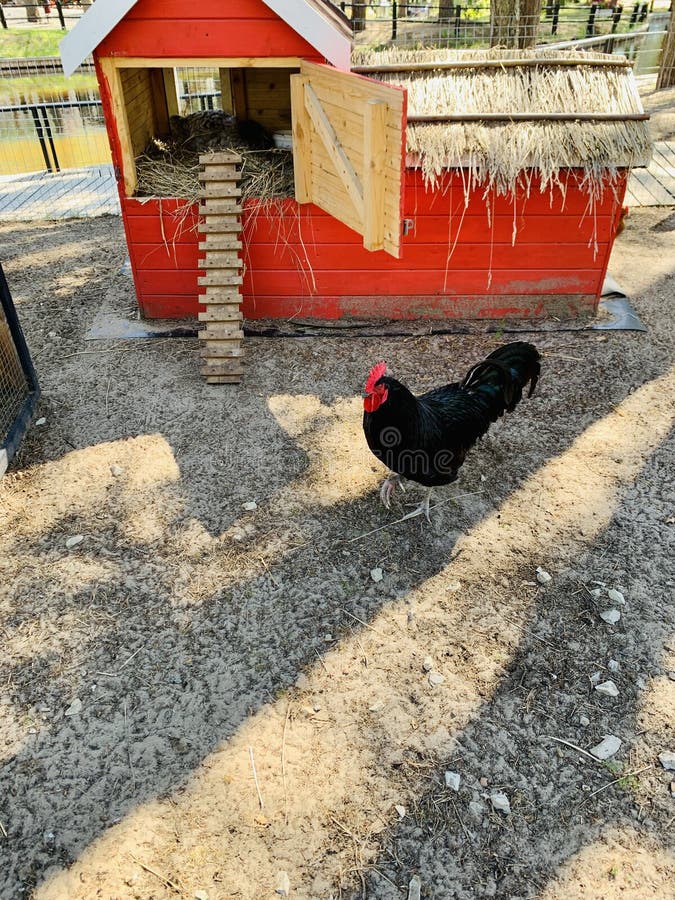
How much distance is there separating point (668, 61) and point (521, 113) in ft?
37.3

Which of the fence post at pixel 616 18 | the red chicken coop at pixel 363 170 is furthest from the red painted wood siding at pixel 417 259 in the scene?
the fence post at pixel 616 18

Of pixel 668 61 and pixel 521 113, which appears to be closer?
pixel 521 113

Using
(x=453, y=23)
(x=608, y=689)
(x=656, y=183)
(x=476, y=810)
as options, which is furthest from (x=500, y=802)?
(x=453, y=23)

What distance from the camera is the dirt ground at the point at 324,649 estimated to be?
2.78 m

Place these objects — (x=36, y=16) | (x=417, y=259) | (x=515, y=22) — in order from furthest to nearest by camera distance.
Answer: (x=36, y=16), (x=515, y=22), (x=417, y=259)

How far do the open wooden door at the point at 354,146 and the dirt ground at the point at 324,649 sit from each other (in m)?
1.63

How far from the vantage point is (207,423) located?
5.43 meters

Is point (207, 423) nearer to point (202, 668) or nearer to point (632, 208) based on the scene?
point (202, 668)

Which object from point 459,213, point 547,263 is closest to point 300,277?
point 459,213

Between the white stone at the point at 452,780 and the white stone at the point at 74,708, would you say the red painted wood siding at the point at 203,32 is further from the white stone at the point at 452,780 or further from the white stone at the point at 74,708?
the white stone at the point at 452,780

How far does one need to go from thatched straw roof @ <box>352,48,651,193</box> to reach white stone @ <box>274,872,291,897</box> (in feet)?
17.4

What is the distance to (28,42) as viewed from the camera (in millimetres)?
20094

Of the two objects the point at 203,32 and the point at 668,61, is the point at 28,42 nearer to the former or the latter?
the point at 668,61

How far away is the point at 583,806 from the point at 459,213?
513 centimetres
